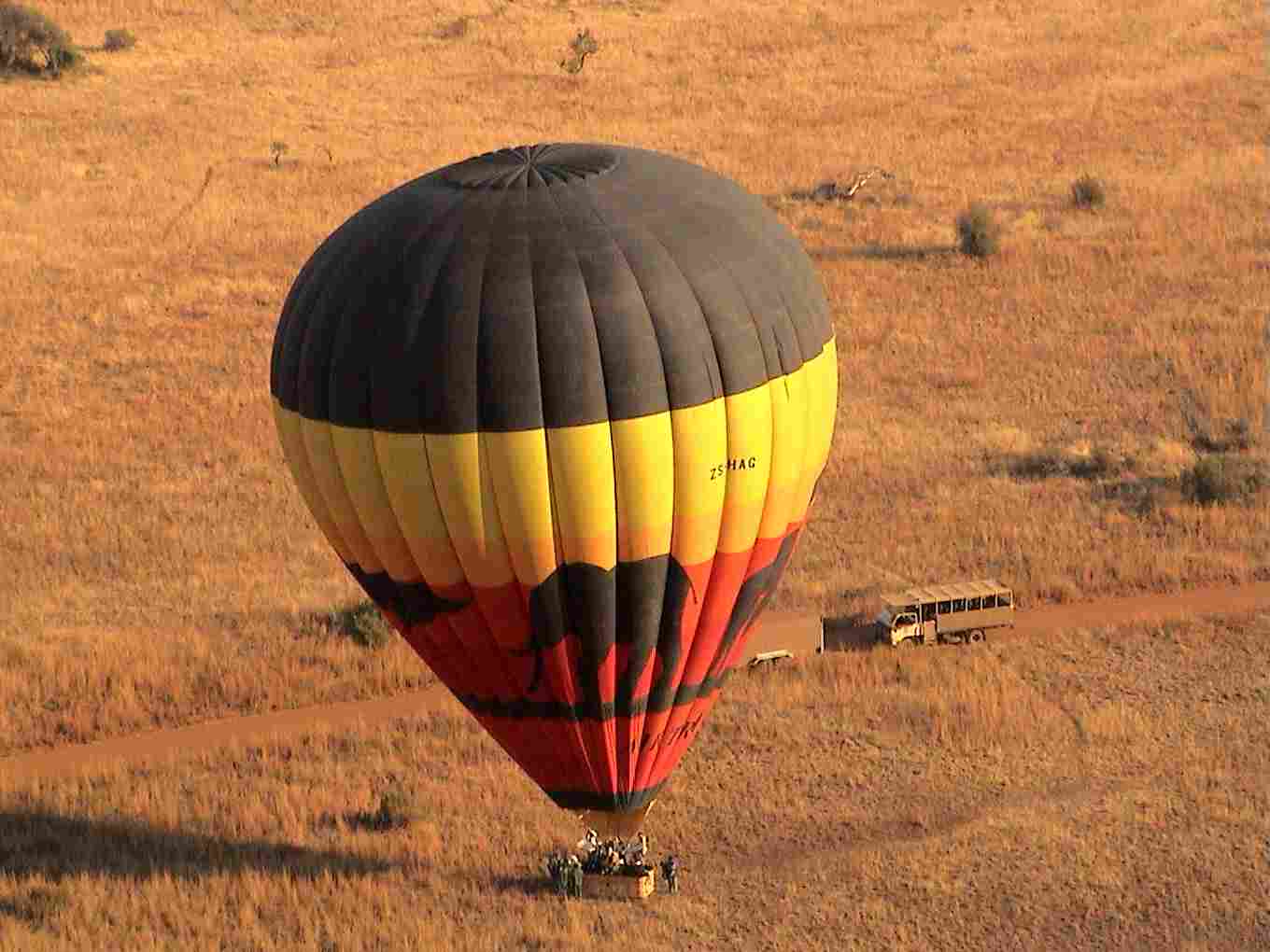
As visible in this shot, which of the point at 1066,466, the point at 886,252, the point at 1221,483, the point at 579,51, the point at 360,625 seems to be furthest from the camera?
the point at 579,51

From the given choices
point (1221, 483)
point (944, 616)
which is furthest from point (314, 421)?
point (1221, 483)

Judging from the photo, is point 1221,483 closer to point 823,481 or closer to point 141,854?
point 823,481

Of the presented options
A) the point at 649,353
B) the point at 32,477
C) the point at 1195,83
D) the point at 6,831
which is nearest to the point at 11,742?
the point at 6,831

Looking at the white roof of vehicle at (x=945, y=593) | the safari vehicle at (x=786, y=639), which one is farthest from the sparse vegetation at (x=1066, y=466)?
the safari vehicle at (x=786, y=639)

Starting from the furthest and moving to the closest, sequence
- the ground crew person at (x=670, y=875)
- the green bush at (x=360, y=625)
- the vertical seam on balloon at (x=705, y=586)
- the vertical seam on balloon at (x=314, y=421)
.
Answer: the green bush at (x=360, y=625), the ground crew person at (x=670, y=875), the vertical seam on balloon at (x=314, y=421), the vertical seam on balloon at (x=705, y=586)

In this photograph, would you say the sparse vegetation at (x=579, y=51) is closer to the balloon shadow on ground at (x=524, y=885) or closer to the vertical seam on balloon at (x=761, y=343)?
the balloon shadow on ground at (x=524, y=885)

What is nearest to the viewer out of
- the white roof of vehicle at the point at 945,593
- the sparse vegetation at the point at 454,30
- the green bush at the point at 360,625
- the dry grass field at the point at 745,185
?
the white roof of vehicle at the point at 945,593
